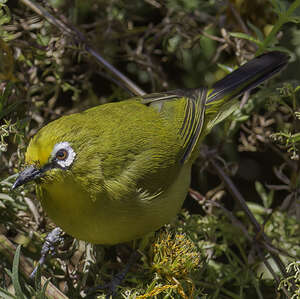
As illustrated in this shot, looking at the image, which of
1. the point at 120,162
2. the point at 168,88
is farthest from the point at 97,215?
the point at 168,88

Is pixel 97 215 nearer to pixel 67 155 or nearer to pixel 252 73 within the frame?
pixel 67 155

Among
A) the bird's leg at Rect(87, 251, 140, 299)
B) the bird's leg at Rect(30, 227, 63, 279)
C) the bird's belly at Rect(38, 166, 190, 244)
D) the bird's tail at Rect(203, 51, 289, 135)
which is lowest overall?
the bird's leg at Rect(87, 251, 140, 299)

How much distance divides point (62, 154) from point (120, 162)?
38 centimetres

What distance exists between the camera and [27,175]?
2332 mm

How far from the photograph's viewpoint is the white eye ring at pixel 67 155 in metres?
2.35

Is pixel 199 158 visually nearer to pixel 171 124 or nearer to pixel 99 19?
pixel 171 124

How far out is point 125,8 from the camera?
149 inches

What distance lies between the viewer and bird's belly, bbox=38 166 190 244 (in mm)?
→ 2471

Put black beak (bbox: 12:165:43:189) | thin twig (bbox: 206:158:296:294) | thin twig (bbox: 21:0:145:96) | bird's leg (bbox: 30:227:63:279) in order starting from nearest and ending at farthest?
1. black beak (bbox: 12:165:43:189)
2. bird's leg (bbox: 30:227:63:279)
3. thin twig (bbox: 206:158:296:294)
4. thin twig (bbox: 21:0:145:96)

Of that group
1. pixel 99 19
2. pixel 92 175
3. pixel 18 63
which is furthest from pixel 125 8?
pixel 92 175

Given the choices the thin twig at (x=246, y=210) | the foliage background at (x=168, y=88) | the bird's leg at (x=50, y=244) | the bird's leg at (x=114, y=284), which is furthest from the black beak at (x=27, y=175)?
the thin twig at (x=246, y=210)

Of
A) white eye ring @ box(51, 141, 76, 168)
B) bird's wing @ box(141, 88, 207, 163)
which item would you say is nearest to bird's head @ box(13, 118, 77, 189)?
white eye ring @ box(51, 141, 76, 168)

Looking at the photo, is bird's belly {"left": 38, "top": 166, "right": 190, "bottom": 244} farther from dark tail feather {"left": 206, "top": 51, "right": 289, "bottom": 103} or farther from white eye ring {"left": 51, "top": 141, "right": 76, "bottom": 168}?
dark tail feather {"left": 206, "top": 51, "right": 289, "bottom": 103}

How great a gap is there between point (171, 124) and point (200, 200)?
59 centimetres
